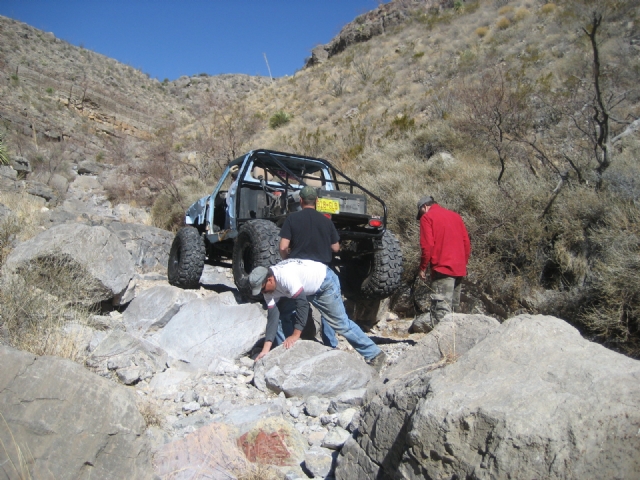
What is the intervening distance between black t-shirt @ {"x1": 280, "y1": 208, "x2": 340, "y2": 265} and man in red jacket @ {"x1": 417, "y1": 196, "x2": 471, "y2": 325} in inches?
46.9

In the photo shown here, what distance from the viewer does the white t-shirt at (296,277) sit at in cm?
405

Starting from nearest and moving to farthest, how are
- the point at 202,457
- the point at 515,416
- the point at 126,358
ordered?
1. the point at 515,416
2. the point at 202,457
3. the point at 126,358

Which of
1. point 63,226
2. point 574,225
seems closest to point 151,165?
point 63,226

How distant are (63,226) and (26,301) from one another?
155 cm

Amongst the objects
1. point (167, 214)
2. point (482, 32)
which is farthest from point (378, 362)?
point (482, 32)

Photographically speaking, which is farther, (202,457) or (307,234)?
(307,234)

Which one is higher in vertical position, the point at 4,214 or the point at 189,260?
the point at 4,214

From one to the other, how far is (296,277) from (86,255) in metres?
2.76

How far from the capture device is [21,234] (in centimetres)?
698

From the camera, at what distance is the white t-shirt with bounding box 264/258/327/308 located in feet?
13.3

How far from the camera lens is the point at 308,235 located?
4.48 metres

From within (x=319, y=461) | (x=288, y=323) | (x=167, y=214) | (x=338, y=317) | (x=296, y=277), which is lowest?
(x=319, y=461)

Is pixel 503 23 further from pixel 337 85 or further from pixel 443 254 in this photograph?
pixel 443 254

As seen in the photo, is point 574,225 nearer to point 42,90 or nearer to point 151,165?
point 151,165
